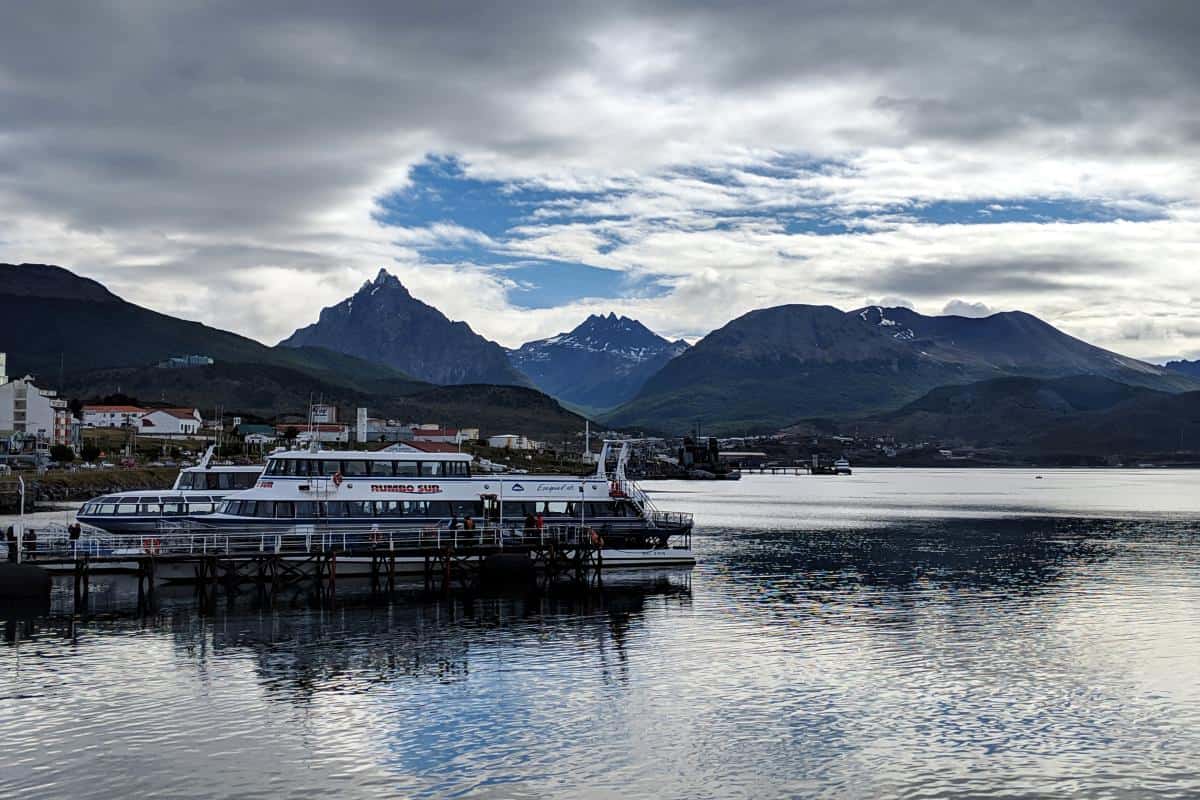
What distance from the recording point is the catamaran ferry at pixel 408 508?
241 feet

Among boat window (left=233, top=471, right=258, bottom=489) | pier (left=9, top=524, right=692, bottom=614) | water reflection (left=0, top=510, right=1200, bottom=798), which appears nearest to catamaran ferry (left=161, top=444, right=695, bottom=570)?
pier (left=9, top=524, right=692, bottom=614)

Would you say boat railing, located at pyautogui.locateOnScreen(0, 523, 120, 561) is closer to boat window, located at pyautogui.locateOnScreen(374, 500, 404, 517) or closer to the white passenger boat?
the white passenger boat

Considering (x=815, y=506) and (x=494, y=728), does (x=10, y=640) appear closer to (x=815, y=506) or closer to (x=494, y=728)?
(x=494, y=728)

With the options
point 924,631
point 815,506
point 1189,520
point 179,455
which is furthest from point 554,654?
point 179,455

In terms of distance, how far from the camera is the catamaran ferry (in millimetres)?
Result: 73375

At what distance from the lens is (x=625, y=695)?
43.3 metres

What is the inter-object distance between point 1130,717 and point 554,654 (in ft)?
79.6

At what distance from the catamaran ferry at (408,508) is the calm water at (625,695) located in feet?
19.5

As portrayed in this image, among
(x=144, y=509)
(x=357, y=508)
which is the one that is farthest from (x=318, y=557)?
(x=144, y=509)

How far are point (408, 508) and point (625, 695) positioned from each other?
36.4 m

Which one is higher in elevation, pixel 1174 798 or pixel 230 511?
pixel 230 511

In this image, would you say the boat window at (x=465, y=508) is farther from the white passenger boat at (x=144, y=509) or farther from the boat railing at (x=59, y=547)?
the boat railing at (x=59, y=547)

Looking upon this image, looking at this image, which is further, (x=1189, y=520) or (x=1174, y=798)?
(x=1189, y=520)

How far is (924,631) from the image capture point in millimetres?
58344
